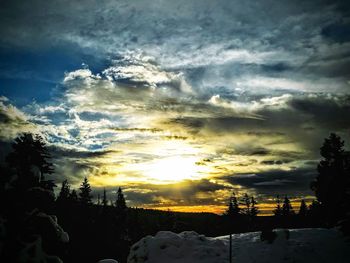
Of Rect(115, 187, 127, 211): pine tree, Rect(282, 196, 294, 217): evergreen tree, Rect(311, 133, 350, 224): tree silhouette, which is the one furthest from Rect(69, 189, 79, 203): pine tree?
Rect(282, 196, 294, 217): evergreen tree

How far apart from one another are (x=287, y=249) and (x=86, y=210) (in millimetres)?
34097

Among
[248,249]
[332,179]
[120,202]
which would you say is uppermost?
[332,179]

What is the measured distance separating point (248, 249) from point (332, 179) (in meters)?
12.9

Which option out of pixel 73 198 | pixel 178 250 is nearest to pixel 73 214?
pixel 73 198

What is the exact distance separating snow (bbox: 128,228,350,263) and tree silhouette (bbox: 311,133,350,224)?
10.5 feet

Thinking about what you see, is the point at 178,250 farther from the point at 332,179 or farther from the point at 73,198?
the point at 73,198

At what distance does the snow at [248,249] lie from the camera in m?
33.1

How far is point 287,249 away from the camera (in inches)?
1378

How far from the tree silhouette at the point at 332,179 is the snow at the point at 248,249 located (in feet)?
10.5

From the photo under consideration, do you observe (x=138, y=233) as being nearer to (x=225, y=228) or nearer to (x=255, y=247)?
(x=225, y=228)

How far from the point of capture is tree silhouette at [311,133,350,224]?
38562mm

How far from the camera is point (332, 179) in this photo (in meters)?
39.1

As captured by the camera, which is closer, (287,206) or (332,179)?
(332,179)

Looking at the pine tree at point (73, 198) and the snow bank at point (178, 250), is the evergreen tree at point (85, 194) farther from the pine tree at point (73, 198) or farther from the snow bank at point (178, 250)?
the snow bank at point (178, 250)
